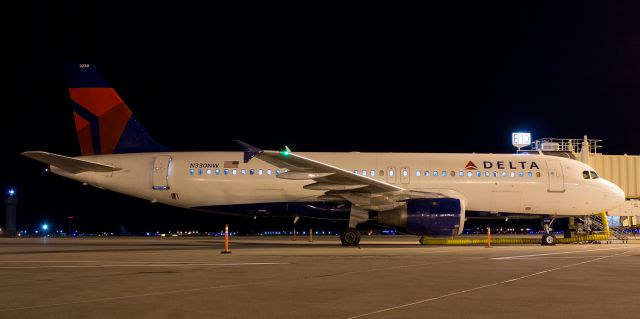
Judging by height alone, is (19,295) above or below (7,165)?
below

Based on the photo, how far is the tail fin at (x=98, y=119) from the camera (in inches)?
1049

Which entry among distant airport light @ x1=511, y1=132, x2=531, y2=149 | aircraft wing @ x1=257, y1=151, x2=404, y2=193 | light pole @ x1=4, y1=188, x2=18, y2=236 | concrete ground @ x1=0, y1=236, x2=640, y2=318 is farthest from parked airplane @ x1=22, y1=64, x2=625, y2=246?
light pole @ x1=4, y1=188, x2=18, y2=236

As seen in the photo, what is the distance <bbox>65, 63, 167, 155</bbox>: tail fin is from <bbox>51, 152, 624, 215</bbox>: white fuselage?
1017 millimetres

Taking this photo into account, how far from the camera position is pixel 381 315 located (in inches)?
312

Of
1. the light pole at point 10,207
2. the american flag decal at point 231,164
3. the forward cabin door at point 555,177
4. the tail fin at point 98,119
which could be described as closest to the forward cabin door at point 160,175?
the tail fin at point 98,119

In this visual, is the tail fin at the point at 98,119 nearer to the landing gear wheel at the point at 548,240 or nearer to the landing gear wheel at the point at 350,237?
the landing gear wheel at the point at 350,237

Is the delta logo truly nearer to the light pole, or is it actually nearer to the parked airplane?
the parked airplane

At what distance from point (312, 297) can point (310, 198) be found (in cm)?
1526

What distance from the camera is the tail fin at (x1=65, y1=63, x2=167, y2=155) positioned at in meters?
26.6

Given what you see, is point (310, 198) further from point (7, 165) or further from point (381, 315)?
point (7, 165)

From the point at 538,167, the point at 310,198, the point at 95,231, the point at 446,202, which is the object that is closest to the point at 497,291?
the point at 446,202

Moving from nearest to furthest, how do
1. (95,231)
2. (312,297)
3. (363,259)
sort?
(312,297), (363,259), (95,231)

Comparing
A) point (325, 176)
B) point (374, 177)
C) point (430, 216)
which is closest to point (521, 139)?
point (374, 177)

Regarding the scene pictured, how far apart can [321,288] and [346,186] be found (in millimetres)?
12530
